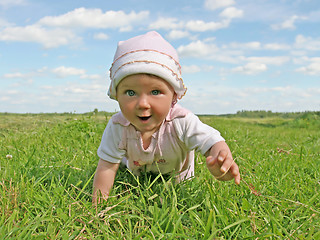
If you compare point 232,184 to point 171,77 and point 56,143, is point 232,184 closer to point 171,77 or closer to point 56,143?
point 171,77

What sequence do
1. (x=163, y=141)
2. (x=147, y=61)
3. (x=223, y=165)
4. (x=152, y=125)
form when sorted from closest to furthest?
(x=223, y=165) < (x=147, y=61) < (x=152, y=125) < (x=163, y=141)

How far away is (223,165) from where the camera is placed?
7.58 feet

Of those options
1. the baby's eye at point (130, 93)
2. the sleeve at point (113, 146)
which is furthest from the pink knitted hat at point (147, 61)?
the sleeve at point (113, 146)

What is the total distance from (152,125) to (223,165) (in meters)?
0.65

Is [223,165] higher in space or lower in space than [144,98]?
lower

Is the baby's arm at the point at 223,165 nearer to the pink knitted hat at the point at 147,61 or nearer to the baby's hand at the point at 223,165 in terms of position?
the baby's hand at the point at 223,165

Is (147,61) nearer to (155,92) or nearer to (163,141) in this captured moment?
(155,92)

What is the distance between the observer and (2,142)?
17.0 ft

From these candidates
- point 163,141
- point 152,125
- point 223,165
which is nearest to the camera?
point 223,165

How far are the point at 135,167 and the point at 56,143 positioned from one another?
2.25 meters

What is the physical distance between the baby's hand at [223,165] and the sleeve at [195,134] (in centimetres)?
21

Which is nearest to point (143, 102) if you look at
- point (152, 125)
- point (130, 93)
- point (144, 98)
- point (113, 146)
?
point (144, 98)

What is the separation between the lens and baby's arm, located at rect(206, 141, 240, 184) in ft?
7.62

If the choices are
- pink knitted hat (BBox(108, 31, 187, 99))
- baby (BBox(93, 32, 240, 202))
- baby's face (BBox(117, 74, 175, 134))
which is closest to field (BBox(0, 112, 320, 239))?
baby (BBox(93, 32, 240, 202))
